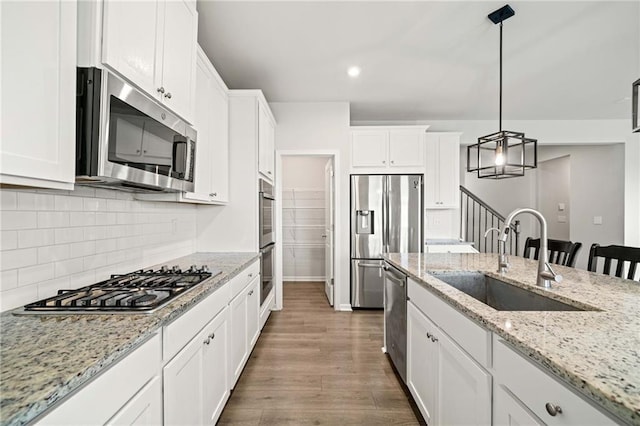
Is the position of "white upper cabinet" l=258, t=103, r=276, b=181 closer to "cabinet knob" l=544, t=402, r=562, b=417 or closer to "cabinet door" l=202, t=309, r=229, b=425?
"cabinet door" l=202, t=309, r=229, b=425

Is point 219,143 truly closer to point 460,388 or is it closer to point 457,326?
point 457,326

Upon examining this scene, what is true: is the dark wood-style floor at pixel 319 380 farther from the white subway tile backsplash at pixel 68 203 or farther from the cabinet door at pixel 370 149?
the cabinet door at pixel 370 149

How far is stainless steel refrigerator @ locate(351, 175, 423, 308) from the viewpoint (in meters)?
4.01

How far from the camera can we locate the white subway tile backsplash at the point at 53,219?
127 cm

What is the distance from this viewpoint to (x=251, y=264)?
264cm

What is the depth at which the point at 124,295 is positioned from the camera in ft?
4.10

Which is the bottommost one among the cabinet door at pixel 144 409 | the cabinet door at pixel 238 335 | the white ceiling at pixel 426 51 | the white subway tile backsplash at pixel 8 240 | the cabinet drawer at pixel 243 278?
the cabinet door at pixel 238 335

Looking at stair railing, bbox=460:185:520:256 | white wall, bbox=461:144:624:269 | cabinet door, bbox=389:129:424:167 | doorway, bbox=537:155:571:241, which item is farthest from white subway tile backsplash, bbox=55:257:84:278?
doorway, bbox=537:155:571:241

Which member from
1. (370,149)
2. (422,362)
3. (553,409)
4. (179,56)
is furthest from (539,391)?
(370,149)

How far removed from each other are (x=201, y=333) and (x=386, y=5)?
7.84ft

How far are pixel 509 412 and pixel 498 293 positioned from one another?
3.23ft

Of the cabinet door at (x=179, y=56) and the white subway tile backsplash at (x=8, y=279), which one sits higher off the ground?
the cabinet door at (x=179, y=56)

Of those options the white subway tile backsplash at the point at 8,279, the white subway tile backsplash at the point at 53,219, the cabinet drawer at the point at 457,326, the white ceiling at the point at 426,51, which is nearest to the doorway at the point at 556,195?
the white ceiling at the point at 426,51

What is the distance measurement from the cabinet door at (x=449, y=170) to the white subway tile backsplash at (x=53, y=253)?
425cm
